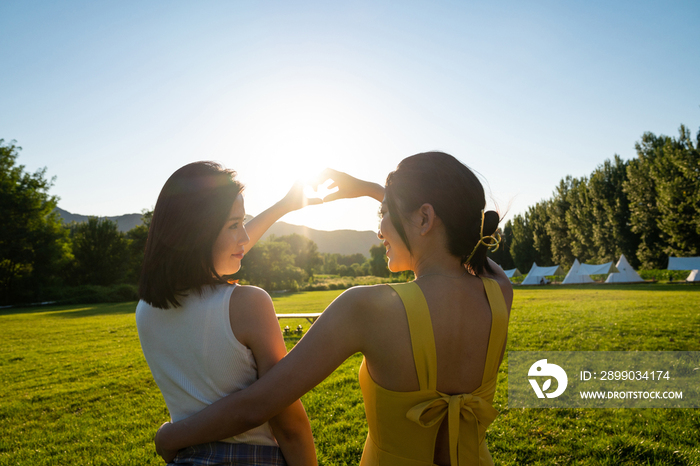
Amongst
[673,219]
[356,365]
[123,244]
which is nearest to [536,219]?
[673,219]

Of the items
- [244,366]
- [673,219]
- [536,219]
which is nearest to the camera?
[244,366]

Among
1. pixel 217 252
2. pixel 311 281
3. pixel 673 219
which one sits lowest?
pixel 311 281

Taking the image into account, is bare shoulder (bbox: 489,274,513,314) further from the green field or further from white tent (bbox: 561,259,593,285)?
white tent (bbox: 561,259,593,285)

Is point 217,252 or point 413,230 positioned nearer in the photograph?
point 413,230

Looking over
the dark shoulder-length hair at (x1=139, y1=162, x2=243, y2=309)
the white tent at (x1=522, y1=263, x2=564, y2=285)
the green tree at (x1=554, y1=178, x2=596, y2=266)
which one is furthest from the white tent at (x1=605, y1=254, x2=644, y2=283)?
the dark shoulder-length hair at (x1=139, y1=162, x2=243, y2=309)

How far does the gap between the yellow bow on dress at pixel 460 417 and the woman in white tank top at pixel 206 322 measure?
0.48 meters

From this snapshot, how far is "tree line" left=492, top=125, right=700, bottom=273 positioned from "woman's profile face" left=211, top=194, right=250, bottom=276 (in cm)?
3450

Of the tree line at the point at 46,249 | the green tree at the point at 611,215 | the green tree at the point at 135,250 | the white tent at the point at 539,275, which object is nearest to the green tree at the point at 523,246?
the green tree at the point at 611,215

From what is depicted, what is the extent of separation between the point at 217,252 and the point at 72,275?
2008 inches

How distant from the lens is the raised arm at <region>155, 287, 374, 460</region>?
1194mm

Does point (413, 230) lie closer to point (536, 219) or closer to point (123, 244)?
point (123, 244)

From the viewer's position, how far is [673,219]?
34.3 meters

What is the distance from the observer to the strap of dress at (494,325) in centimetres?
141

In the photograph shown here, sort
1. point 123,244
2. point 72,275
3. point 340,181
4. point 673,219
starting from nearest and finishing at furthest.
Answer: point 340,181
point 673,219
point 72,275
point 123,244
